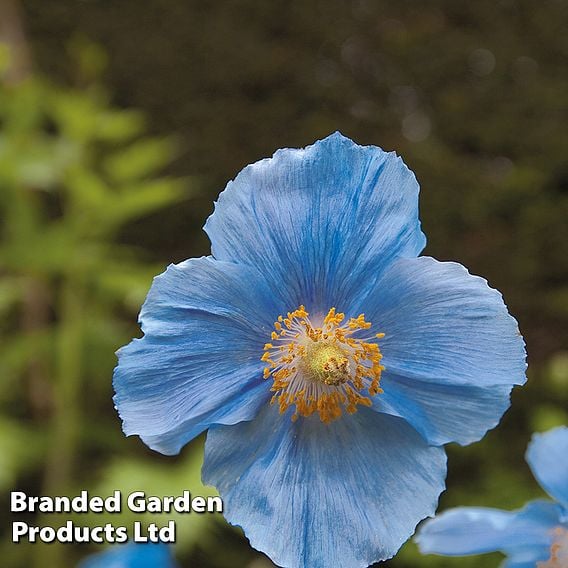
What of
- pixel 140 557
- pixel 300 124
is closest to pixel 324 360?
pixel 140 557

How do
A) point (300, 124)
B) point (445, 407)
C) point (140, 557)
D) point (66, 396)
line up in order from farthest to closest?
point (300, 124), point (66, 396), point (140, 557), point (445, 407)

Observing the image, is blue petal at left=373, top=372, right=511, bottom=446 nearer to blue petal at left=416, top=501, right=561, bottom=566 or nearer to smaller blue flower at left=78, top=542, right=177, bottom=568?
blue petal at left=416, top=501, right=561, bottom=566

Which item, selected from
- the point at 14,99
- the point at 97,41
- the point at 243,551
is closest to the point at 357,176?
the point at 14,99

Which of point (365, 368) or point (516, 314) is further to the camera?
point (516, 314)

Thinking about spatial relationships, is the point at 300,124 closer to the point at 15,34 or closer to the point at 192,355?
the point at 15,34

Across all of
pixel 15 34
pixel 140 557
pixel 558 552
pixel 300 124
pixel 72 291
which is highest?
pixel 15 34

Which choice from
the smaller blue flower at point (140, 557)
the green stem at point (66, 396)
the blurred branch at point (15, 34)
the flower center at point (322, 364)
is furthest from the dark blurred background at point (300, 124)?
the flower center at point (322, 364)

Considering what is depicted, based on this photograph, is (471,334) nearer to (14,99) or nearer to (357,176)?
(357,176)

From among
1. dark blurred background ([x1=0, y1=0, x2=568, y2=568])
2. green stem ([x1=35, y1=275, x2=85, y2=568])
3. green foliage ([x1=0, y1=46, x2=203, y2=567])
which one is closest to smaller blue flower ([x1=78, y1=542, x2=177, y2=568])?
green foliage ([x1=0, y1=46, x2=203, y2=567])
